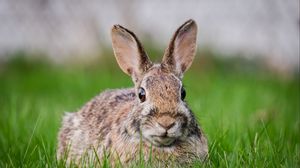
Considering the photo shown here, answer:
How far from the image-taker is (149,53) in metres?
9.35

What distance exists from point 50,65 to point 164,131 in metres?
5.89

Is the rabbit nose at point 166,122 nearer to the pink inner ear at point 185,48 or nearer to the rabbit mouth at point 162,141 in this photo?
the rabbit mouth at point 162,141

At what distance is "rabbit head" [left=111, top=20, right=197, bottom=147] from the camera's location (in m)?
3.98

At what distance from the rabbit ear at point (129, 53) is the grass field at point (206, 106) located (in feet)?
2.18

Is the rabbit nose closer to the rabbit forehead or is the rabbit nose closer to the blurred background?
the rabbit forehead

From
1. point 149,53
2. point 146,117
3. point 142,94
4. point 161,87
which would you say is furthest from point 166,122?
point 149,53

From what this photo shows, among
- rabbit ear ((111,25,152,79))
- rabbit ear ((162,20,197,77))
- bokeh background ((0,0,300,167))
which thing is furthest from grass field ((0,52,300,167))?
rabbit ear ((111,25,152,79))

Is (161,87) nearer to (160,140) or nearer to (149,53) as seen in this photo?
(160,140)

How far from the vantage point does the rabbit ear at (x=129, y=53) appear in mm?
4500

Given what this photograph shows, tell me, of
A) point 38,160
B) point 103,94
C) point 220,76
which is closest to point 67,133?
point 103,94

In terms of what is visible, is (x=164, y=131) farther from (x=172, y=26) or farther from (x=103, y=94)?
(x=172, y=26)

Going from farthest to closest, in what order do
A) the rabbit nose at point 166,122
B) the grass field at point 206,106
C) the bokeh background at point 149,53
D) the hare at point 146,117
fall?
the bokeh background at point 149,53
the grass field at point 206,106
the hare at point 146,117
the rabbit nose at point 166,122

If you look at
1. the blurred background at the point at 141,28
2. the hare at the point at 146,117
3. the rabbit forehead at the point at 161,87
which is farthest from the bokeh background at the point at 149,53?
the rabbit forehead at the point at 161,87

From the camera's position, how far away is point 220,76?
8914 millimetres
